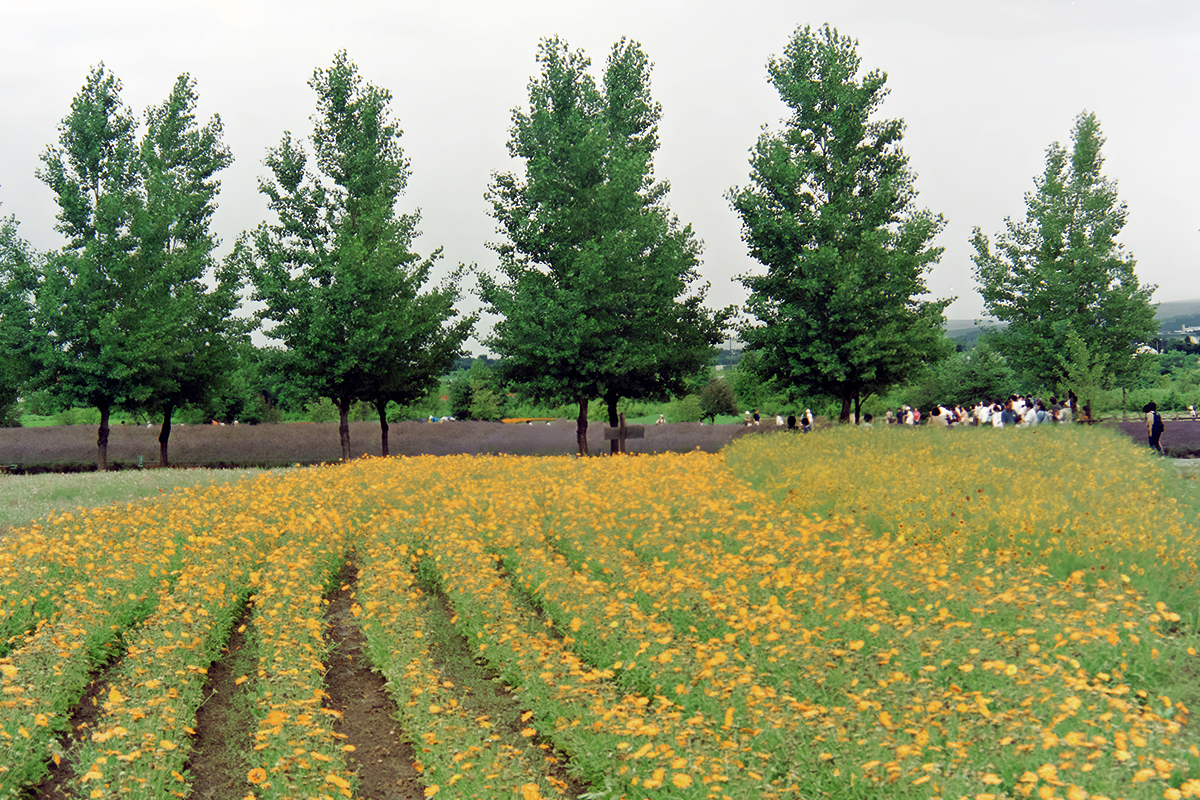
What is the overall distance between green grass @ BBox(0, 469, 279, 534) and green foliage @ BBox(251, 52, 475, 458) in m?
6.34

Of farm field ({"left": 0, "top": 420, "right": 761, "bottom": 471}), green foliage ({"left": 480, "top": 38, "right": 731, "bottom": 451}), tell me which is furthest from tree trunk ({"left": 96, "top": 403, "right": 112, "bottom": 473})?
green foliage ({"left": 480, "top": 38, "right": 731, "bottom": 451})

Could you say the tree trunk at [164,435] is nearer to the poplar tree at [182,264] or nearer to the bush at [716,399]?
the poplar tree at [182,264]

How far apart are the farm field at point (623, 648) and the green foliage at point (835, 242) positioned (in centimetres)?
1595

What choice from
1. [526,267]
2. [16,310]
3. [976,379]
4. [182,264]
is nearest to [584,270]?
[526,267]

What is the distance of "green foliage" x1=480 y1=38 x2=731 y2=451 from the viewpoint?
1049 inches

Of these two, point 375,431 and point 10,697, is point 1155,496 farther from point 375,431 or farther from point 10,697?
point 375,431

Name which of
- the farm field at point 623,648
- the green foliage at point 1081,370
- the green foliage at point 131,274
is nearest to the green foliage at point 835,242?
the green foliage at point 1081,370

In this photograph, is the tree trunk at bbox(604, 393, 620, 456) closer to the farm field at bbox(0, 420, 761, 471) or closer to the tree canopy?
the farm field at bbox(0, 420, 761, 471)

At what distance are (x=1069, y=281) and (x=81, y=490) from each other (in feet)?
149

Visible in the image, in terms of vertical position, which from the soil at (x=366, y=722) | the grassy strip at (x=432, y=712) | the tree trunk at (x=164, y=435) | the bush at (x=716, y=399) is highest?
the bush at (x=716, y=399)

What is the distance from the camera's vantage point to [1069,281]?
43906mm

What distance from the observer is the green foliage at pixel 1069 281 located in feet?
143

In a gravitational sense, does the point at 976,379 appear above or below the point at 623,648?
above

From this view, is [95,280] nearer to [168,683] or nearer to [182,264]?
[182,264]
